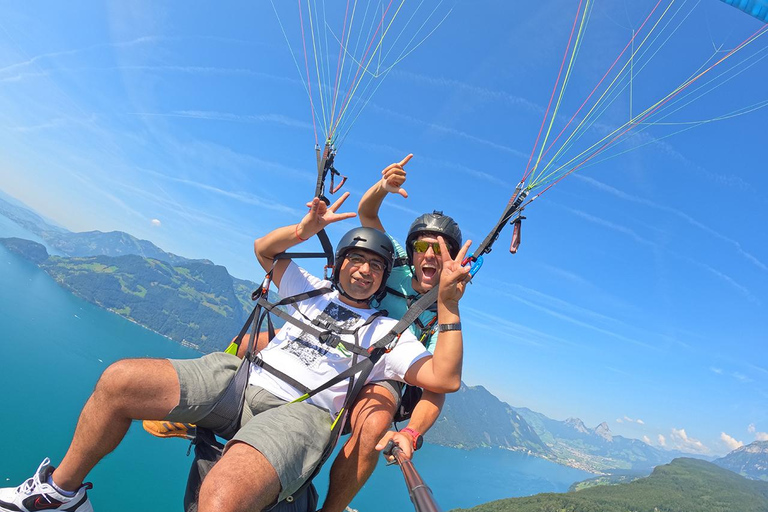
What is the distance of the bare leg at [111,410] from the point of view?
7.43 feet

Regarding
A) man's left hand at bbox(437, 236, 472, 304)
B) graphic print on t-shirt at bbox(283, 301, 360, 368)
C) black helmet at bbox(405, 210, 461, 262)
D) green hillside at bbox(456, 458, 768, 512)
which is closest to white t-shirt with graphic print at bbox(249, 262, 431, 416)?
graphic print on t-shirt at bbox(283, 301, 360, 368)

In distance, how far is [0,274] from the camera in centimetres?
13825

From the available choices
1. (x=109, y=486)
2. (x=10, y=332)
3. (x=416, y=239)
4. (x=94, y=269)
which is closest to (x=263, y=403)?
(x=416, y=239)

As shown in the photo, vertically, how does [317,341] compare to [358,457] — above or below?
above

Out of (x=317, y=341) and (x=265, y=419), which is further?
(x=317, y=341)

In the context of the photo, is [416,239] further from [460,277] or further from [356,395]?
[356,395]

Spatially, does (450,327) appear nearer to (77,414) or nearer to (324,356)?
(324,356)

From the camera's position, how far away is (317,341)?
2924 mm

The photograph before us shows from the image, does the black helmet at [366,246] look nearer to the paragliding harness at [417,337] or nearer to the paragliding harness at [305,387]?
the paragliding harness at [417,337]

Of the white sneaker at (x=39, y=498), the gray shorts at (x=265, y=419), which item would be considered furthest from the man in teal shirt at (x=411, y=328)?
the white sneaker at (x=39, y=498)

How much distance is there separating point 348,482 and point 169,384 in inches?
48.8

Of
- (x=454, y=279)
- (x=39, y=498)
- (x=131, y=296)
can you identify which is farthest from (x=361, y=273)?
(x=131, y=296)

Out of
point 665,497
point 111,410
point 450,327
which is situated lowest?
point 665,497

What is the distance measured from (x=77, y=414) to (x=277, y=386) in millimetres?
94819
